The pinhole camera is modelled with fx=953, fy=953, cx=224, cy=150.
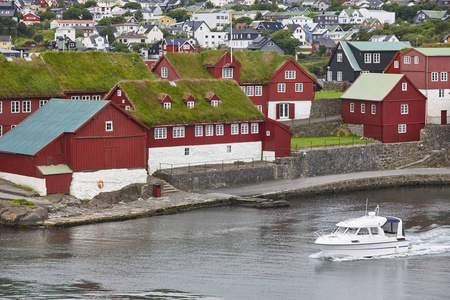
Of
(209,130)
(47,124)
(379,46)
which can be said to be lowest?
(209,130)

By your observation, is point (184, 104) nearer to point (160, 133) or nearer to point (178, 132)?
point (178, 132)

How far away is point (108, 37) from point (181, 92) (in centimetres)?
13200

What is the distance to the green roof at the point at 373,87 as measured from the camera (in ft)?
237

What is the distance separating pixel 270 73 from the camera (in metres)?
76.9

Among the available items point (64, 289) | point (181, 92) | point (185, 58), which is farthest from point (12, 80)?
point (64, 289)

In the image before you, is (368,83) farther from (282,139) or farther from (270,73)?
(282,139)

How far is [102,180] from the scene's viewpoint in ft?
182

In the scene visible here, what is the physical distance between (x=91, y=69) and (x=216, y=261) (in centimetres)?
2886

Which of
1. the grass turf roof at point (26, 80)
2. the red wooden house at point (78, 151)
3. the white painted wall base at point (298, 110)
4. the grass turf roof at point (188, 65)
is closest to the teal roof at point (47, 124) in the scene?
the red wooden house at point (78, 151)

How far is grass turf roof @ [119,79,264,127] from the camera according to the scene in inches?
2389

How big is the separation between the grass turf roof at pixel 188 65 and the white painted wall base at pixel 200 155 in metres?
11.1

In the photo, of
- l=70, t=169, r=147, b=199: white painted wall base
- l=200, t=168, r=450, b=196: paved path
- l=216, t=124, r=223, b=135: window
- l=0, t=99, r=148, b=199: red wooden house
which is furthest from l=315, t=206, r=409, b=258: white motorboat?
l=216, t=124, r=223, b=135: window

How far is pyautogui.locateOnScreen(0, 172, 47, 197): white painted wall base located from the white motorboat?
16565 millimetres

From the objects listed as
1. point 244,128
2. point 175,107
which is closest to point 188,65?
point 244,128
